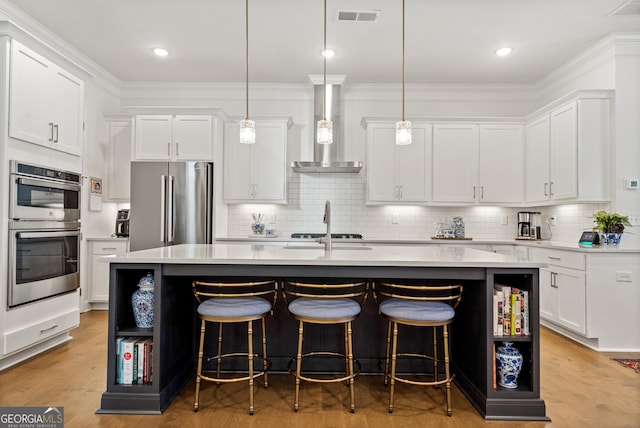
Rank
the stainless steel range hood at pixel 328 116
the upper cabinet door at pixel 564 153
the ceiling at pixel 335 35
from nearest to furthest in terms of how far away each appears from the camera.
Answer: the ceiling at pixel 335 35 → the upper cabinet door at pixel 564 153 → the stainless steel range hood at pixel 328 116

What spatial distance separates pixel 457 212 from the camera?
17.8 ft

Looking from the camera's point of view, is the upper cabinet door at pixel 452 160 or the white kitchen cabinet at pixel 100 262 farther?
the upper cabinet door at pixel 452 160

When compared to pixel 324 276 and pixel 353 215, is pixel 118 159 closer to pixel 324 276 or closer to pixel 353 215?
pixel 353 215

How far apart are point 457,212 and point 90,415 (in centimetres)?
470

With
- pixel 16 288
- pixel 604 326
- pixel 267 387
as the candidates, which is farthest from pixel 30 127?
pixel 604 326

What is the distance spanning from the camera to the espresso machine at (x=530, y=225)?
4.98 m

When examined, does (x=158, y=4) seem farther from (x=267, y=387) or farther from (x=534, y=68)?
(x=534, y=68)

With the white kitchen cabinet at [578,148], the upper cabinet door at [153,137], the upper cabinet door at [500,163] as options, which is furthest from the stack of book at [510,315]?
the upper cabinet door at [153,137]

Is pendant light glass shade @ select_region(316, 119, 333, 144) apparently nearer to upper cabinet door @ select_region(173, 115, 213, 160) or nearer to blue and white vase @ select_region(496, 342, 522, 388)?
blue and white vase @ select_region(496, 342, 522, 388)

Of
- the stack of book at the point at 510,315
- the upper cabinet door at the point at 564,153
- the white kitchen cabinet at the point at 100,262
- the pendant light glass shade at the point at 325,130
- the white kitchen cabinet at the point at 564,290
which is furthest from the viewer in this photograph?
the white kitchen cabinet at the point at 100,262

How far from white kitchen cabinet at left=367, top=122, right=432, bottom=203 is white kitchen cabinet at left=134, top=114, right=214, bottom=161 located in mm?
2100

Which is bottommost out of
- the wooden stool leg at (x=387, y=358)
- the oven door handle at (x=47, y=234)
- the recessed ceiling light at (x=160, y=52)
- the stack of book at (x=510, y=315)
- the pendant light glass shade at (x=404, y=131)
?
the wooden stool leg at (x=387, y=358)

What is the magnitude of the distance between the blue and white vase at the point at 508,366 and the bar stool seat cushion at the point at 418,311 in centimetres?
40

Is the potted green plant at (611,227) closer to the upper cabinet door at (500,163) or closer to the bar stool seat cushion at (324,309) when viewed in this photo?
the upper cabinet door at (500,163)
